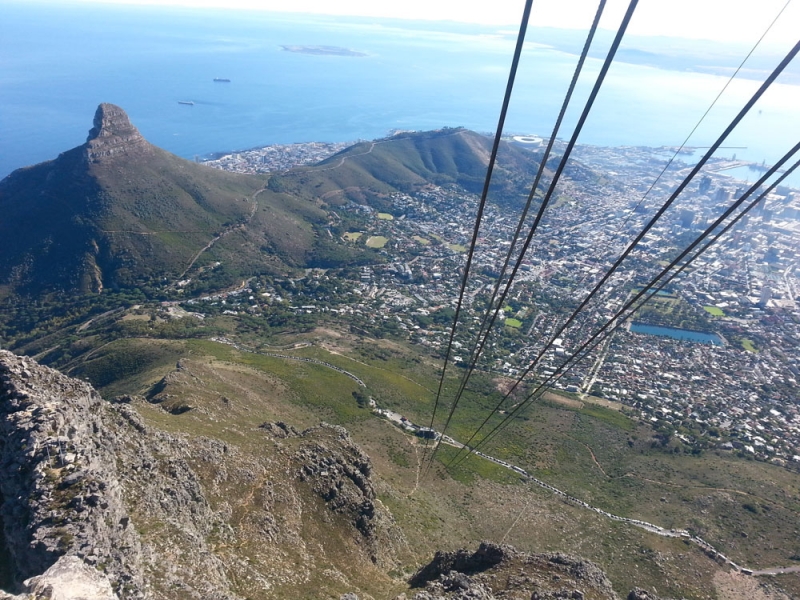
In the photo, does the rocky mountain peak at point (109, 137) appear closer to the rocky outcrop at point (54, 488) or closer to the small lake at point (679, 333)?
the rocky outcrop at point (54, 488)

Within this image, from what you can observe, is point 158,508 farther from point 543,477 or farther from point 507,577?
point 543,477

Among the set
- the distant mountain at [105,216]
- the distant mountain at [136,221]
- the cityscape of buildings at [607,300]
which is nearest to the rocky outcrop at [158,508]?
the cityscape of buildings at [607,300]

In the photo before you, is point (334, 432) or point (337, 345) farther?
point (337, 345)

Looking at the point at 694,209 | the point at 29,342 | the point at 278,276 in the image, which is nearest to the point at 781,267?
the point at 694,209

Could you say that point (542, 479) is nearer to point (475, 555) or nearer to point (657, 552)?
point (657, 552)

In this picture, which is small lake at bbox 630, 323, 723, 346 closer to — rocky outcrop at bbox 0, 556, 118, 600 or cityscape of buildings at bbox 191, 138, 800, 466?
cityscape of buildings at bbox 191, 138, 800, 466

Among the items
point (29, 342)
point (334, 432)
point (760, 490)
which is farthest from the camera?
point (29, 342)
